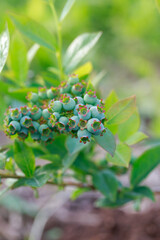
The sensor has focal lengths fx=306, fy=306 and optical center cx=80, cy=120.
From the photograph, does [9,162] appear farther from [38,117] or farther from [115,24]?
[115,24]

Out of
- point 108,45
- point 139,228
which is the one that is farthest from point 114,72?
point 139,228

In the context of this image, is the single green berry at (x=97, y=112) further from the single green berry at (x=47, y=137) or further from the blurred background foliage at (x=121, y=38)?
the blurred background foliage at (x=121, y=38)

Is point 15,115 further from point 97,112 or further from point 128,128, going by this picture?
point 128,128

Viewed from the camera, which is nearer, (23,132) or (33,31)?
(23,132)

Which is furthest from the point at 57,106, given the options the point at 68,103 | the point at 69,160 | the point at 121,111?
the point at 69,160

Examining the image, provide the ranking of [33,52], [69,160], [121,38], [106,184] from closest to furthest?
1. [69,160]
2. [106,184]
3. [33,52]
4. [121,38]

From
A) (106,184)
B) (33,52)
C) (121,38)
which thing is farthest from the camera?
(121,38)
